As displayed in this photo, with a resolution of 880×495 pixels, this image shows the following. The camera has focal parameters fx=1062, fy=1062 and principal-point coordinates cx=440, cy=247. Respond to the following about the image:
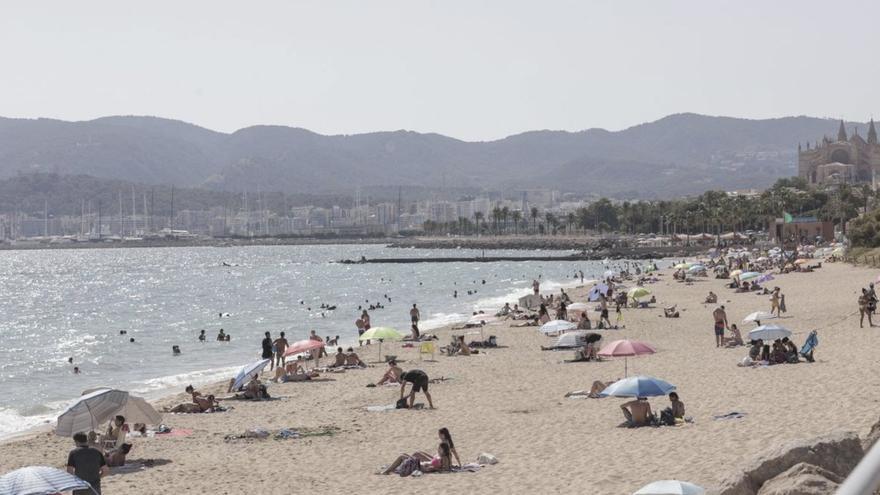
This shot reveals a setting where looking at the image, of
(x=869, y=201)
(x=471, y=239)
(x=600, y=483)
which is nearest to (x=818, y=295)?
(x=600, y=483)

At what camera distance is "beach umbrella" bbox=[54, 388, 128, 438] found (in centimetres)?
1471

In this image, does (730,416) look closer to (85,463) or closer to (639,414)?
(639,414)

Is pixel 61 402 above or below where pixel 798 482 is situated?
below

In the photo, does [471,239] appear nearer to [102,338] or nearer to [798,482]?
[102,338]

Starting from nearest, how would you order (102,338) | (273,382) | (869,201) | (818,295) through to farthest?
(273,382)
(818,295)
(102,338)
(869,201)

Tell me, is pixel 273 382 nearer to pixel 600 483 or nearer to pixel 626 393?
pixel 626 393

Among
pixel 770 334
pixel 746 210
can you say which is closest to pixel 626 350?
pixel 770 334

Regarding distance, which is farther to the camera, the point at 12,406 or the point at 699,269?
the point at 699,269

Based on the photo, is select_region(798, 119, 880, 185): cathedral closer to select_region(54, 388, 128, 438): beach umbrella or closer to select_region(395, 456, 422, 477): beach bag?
select_region(54, 388, 128, 438): beach umbrella

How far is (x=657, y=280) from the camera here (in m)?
59.3

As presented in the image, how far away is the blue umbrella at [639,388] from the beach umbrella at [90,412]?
7.12 m

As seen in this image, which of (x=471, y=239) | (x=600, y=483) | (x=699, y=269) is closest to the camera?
(x=600, y=483)

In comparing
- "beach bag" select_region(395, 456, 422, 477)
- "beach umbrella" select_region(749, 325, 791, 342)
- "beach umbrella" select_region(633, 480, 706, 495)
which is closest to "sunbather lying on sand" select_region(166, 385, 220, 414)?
"beach bag" select_region(395, 456, 422, 477)

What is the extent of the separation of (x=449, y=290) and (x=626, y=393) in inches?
2190
